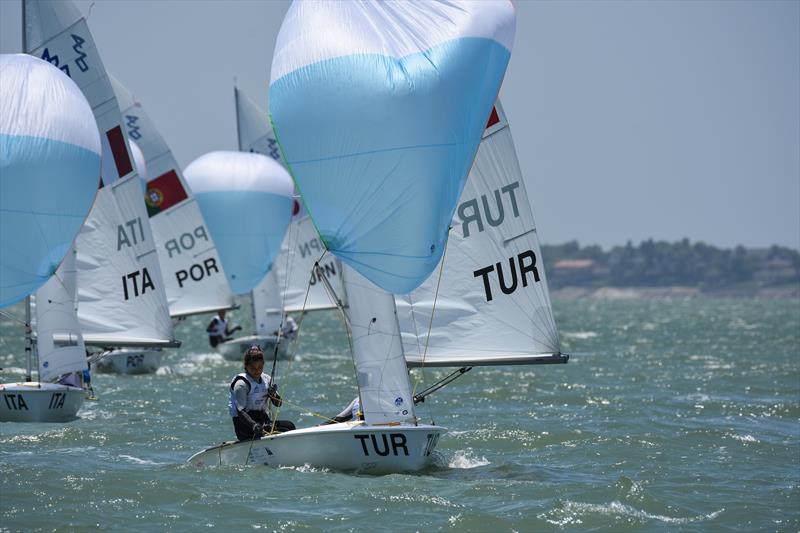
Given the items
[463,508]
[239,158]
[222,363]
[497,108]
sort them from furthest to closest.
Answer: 1. [239,158]
2. [222,363]
3. [497,108]
4. [463,508]

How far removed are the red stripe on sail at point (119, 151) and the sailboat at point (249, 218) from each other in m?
9.56

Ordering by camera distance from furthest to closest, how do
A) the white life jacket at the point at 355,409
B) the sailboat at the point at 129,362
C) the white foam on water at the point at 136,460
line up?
the sailboat at the point at 129,362 → the white foam on water at the point at 136,460 → the white life jacket at the point at 355,409

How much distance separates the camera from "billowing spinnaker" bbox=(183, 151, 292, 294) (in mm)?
29359

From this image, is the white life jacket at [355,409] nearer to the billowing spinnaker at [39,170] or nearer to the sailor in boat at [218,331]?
the billowing spinnaker at [39,170]

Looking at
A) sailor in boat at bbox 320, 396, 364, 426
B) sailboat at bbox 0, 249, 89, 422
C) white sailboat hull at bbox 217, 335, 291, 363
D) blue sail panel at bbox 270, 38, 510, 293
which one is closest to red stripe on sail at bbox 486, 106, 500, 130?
blue sail panel at bbox 270, 38, 510, 293

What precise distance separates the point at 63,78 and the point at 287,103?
18.1ft

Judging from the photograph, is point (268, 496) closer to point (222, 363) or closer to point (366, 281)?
point (366, 281)

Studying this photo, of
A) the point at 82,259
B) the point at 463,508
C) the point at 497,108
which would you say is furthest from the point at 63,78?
the point at 463,508

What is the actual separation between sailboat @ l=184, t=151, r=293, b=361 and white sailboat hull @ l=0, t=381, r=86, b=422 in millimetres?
12950

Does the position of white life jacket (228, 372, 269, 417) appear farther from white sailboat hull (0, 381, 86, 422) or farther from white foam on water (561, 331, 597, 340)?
white foam on water (561, 331, 597, 340)

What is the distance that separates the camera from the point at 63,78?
1599 centimetres

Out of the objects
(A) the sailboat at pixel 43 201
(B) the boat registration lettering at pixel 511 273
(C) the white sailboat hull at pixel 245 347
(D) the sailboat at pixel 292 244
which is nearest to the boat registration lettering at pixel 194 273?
(C) the white sailboat hull at pixel 245 347

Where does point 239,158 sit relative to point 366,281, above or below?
above

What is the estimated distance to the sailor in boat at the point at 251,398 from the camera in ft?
40.1
